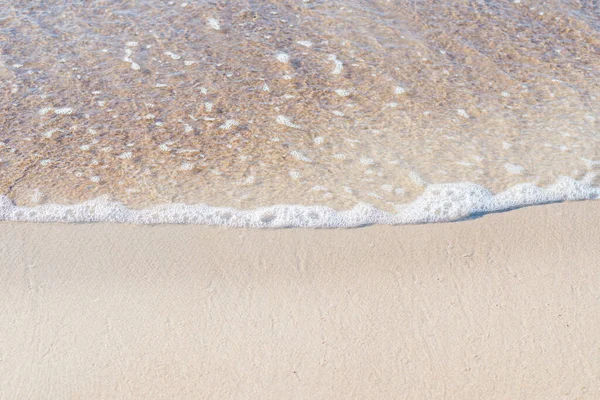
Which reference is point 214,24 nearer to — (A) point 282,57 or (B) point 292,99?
(A) point 282,57

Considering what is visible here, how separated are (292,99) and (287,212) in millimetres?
1226

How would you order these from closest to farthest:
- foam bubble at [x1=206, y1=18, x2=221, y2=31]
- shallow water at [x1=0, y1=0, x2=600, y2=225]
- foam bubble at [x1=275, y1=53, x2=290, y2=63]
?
shallow water at [x1=0, y1=0, x2=600, y2=225]
foam bubble at [x1=275, y1=53, x2=290, y2=63]
foam bubble at [x1=206, y1=18, x2=221, y2=31]

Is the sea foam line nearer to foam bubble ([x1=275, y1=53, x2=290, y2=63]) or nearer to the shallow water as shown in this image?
the shallow water

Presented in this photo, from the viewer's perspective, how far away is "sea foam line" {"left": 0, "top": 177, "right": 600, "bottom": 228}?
2910mm

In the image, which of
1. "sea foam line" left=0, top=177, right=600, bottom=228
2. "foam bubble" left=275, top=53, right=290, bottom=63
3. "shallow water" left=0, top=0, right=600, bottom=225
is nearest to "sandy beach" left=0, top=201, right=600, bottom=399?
"sea foam line" left=0, top=177, right=600, bottom=228

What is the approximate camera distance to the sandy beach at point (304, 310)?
220cm

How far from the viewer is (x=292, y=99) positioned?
399 centimetres

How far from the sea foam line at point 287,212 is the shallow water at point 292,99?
62mm

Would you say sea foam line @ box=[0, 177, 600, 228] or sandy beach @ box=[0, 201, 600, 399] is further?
sea foam line @ box=[0, 177, 600, 228]

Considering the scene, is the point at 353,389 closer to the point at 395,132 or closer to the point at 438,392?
the point at 438,392

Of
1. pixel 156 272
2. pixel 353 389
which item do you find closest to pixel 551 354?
pixel 353 389

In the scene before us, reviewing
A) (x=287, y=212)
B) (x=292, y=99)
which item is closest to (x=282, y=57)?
(x=292, y=99)

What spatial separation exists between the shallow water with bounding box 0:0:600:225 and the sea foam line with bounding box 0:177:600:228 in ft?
0.20

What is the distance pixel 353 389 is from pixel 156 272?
957 mm
